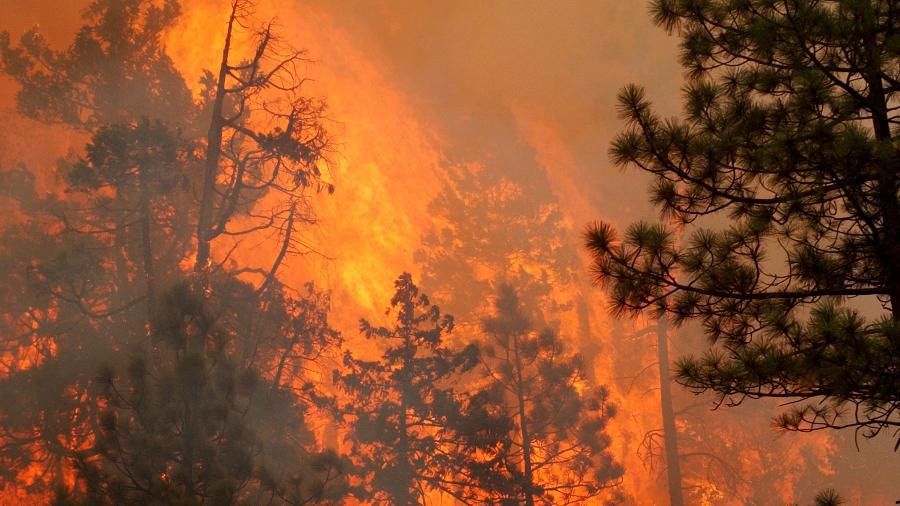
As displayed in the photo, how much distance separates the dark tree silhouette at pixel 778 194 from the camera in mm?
4539

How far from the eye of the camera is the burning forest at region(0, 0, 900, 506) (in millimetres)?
5051

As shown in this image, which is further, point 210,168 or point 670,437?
point 670,437

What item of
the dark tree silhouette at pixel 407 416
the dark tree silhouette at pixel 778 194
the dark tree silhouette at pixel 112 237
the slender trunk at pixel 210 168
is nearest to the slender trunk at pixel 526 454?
the dark tree silhouette at pixel 407 416

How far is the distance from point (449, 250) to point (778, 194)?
87.3ft

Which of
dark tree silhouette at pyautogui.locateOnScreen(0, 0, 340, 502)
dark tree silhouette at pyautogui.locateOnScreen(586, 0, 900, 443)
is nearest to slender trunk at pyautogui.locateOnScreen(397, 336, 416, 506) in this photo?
dark tree silhouette at pyautogui.locateOnScreen(0, 0, 340, 502)

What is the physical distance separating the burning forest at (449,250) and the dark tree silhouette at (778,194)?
0.09ft

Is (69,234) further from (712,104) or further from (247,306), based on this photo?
(712,104)

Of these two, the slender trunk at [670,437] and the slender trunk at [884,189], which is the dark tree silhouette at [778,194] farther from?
the slender trunk at [670,437]

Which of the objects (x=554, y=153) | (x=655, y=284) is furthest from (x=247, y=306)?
(x=554, y=153)

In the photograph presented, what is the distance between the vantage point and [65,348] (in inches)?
556

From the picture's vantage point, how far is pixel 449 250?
31.9 metres

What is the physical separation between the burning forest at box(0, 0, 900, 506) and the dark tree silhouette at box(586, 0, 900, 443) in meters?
0.03

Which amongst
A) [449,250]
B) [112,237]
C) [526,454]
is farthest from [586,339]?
[112,237]

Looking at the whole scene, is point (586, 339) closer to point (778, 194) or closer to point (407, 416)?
point (407, 416)
